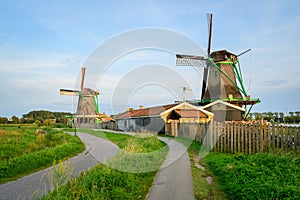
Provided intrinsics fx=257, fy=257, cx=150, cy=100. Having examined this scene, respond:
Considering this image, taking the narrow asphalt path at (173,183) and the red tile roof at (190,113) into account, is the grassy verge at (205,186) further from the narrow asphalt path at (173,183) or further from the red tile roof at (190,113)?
the red tile roof at (190,113)

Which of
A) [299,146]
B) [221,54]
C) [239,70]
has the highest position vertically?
[221,54]

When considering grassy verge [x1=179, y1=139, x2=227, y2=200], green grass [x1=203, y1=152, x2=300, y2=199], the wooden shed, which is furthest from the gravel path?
the wooden shed

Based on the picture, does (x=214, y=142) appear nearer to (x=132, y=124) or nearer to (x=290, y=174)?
(x=290, y=174)

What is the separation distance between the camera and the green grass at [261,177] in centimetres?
543

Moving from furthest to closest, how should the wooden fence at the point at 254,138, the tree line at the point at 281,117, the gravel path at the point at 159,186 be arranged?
1. the tree line at the point at 281,117
2. the wooden fence at the point at 254,138
3. the gravel path at the point at 159,186

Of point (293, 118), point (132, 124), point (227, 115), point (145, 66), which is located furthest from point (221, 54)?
point (293, 118)

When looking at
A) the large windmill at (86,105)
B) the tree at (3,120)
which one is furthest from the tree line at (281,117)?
the tree at (3,120)

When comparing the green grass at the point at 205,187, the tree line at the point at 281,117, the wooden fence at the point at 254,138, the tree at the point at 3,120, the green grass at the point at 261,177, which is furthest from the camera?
the tree at the point at 3,120

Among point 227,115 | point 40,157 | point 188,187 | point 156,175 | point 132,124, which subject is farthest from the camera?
point 132,124

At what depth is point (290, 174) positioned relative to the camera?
269 inches

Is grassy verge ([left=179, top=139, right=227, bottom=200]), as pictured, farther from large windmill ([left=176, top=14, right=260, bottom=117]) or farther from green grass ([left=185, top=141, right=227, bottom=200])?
large windmill ([left=176, top=14, right=260, bottom=117])

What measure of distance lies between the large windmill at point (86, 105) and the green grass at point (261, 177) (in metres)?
46.7

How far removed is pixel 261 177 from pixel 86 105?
2019 inches

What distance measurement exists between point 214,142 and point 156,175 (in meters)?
5.80
